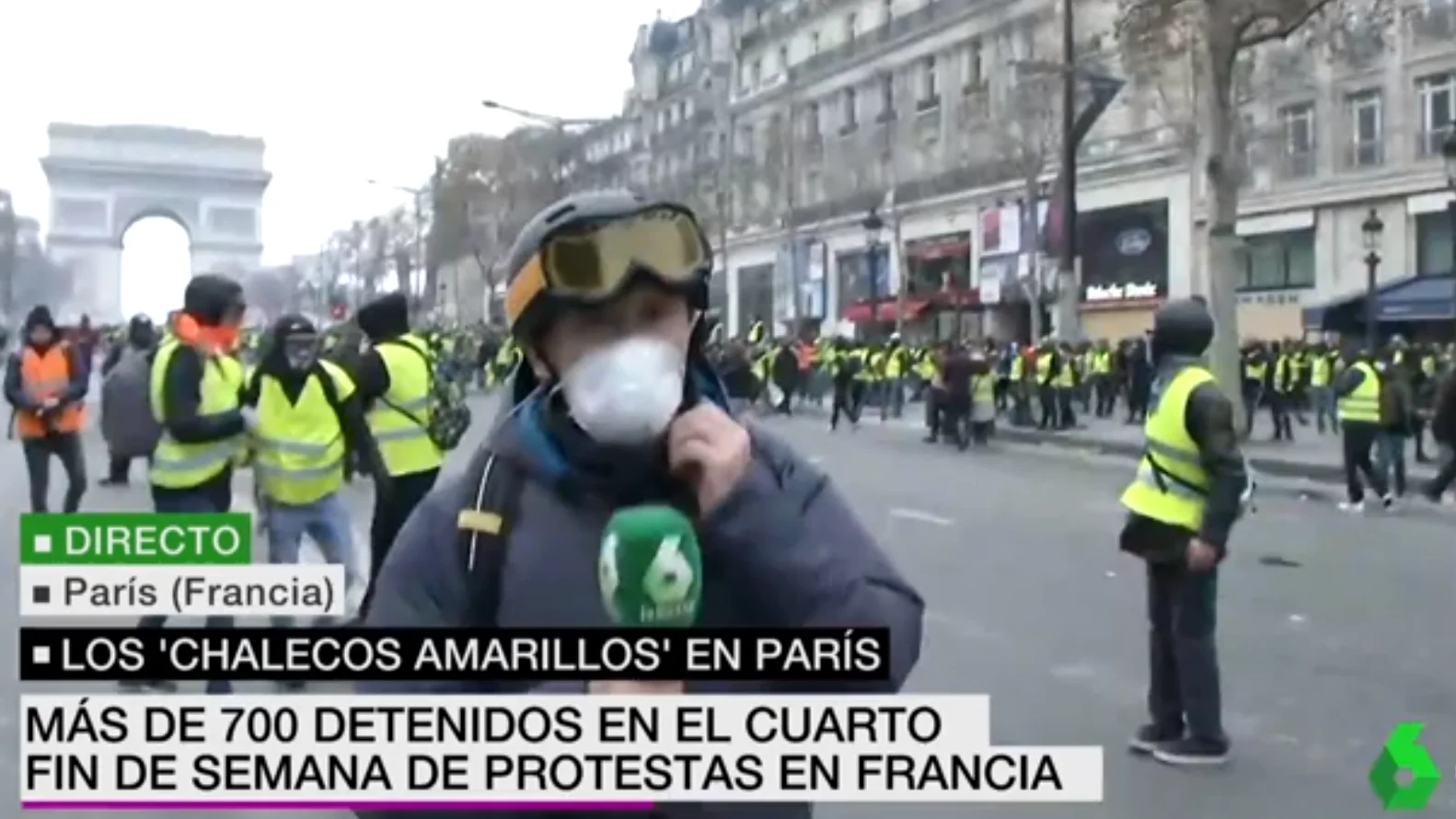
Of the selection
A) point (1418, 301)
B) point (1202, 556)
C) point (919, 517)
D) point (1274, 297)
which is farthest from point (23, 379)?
point (1274, 297)

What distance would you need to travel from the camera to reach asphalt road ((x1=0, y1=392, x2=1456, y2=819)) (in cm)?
623

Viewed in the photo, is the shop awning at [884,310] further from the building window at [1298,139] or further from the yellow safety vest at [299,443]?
the yellow safety vest at [299,443]

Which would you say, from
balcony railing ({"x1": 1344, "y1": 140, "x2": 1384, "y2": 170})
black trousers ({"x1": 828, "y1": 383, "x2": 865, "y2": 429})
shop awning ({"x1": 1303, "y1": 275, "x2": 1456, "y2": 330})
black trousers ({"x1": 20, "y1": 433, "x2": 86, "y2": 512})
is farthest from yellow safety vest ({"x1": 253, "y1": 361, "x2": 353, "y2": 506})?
balcony railing ({"x1": 1344, "y1": 140, "x2": 1384, "y2": 170})

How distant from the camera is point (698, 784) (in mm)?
2213

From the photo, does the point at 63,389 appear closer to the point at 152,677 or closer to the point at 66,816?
the point at 66,816

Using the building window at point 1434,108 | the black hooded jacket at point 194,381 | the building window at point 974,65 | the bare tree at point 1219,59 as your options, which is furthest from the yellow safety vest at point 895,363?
the black hooded jacket at point 194,381

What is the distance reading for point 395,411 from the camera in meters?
8.46

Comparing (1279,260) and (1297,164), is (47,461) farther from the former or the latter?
(1279,260)

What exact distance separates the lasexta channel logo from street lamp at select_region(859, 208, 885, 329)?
1283 inches

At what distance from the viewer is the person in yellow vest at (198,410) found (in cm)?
727

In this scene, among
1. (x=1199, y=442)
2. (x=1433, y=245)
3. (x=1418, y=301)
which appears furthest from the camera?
(x=1433, y=245)

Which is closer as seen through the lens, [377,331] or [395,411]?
[395,411]

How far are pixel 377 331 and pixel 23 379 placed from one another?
453cm

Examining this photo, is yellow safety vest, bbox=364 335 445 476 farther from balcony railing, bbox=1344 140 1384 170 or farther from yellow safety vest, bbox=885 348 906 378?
balcony railing, bbox=1344 140 1384 170
